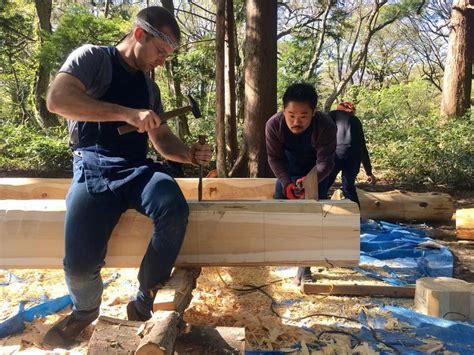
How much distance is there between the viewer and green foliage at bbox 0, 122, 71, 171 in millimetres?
9000

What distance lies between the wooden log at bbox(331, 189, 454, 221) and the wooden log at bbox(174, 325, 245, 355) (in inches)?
159

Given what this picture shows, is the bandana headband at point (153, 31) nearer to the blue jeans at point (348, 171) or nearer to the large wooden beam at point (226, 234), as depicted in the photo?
the large wooden beam at point (226, 234)

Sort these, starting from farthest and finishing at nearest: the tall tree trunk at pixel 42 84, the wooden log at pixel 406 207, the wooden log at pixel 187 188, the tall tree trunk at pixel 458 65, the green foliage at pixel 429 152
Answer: the tall tree trunk at pixel 42 84, the tall tree trunk at pixel 458 65, the green foliage at pixel 429 152, the wooden log at pixel 406 207, the wooden log at pixel 187 188

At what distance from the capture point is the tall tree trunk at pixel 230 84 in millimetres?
5650

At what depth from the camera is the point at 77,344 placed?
2348 mm

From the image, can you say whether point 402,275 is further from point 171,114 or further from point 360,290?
point 171,114

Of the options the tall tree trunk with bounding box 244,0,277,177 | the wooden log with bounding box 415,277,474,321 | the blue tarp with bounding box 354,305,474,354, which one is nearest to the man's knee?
the blue tarp with bounding box 354,305,474,354

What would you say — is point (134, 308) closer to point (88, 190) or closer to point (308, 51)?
point (88, 190)

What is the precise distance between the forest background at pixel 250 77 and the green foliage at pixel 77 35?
0.08 feet

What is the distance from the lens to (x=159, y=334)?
5.04ft

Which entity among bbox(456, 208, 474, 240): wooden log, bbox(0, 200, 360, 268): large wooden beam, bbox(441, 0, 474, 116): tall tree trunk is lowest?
bbox(456, 208, 474, 240): wooden log

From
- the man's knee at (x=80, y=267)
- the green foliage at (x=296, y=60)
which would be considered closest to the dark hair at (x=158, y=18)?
the man's knee at (x=80, y=267)

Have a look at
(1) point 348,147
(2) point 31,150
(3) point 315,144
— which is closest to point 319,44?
(2) point 31,150

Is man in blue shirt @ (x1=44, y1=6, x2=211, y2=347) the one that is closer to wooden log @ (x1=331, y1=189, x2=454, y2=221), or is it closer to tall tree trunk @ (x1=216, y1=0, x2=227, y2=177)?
tall tree trunk @ (x1=216, y1=0, x2=227, y2=177)
